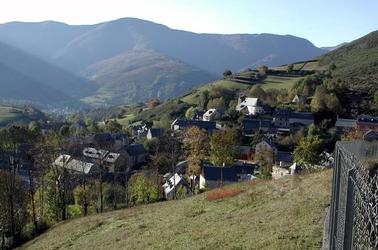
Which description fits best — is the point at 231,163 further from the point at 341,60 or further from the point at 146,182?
the point at 341,60

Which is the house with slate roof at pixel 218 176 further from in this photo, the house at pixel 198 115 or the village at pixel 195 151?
the house at pixel 198 115

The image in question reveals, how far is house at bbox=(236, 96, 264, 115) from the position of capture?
110 meters

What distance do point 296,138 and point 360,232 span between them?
84760 mm

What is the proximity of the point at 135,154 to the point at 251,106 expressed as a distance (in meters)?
32.4

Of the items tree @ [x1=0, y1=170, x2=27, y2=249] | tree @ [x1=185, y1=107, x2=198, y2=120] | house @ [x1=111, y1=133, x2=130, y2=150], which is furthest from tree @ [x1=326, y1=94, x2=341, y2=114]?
tree @ [x1=0, y1=170, x2=27, y2=249]

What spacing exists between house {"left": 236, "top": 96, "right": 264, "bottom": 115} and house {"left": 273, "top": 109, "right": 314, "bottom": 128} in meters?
9.32

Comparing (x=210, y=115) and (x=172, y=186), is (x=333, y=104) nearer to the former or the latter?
(x=210, y=115)

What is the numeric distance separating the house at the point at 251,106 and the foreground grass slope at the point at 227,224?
82.6 meters

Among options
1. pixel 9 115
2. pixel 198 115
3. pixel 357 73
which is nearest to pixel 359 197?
pixel 198 115

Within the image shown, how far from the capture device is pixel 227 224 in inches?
755

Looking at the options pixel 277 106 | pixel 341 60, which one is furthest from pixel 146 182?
pixel 341 60

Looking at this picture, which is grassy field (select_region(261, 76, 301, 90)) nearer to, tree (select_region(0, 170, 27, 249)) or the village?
the village

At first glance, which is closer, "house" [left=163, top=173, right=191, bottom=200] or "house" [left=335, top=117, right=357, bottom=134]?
"house" [left=163, top=173, right=191, bottom=200]

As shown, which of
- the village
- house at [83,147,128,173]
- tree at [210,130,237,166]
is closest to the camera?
the village
